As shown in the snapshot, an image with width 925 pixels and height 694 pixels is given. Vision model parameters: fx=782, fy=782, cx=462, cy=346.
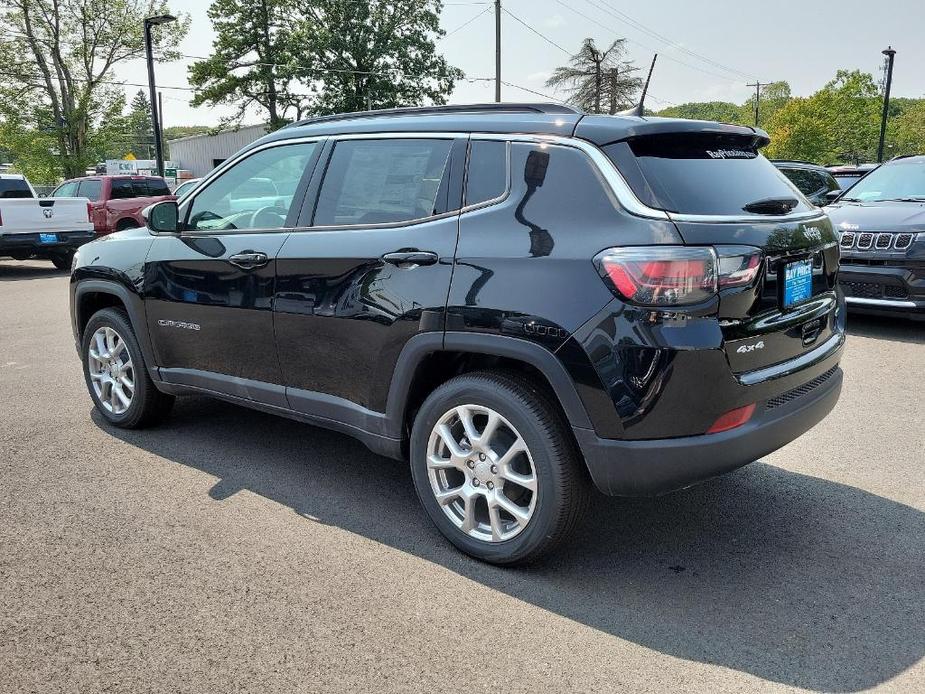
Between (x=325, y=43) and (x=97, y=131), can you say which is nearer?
(x=97, y=131)

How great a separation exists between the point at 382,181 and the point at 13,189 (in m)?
14.5

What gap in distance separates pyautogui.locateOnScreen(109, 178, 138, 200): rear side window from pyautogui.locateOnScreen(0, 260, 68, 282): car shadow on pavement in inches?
81.5

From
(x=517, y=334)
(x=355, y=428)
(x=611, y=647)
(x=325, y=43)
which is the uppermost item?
(x=325, y=43)

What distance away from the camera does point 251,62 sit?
48125 millimetres

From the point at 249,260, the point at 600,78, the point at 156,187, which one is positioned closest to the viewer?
the point at 249,260

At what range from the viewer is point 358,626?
110 inches

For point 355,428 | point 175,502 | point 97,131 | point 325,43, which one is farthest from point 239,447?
point 325,43

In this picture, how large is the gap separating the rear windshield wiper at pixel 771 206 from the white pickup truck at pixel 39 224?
14077 mm

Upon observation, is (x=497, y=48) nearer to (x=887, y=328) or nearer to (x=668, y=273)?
(x=887, y=328)

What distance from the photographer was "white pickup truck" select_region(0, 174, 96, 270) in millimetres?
13898

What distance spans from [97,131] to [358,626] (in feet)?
130

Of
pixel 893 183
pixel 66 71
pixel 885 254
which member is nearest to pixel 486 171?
pixel 885 254

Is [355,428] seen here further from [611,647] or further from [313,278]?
[611,647]

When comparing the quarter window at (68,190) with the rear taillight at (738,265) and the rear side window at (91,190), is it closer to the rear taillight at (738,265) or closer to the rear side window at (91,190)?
the rear side window at (91,190)
